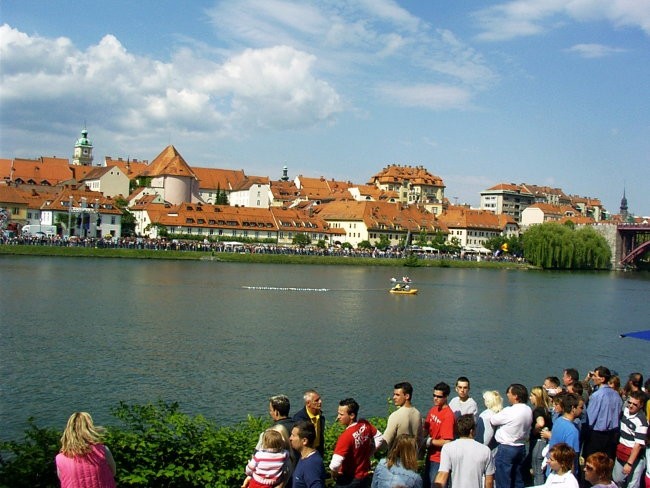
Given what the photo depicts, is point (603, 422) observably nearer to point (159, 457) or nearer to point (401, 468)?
point (401, 468)

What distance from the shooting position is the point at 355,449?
27.3ft

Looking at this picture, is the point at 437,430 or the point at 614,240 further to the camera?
the point at 614,240

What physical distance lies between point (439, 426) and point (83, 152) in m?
177

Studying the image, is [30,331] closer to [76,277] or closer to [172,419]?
[172,419]

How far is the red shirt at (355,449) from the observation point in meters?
8.29

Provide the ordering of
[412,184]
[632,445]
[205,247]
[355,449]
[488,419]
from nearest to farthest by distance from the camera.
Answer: [355,449] < [632,445] < [488,419] < [205,247] < [412,184]

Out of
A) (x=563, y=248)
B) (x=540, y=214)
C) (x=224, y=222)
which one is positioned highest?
(x=540, y=214)

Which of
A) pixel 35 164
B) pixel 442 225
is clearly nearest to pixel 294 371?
pixel 442 225

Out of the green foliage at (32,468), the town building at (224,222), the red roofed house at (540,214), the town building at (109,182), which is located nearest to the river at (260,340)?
the green foliage at (32,468)

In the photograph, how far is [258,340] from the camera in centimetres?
3203

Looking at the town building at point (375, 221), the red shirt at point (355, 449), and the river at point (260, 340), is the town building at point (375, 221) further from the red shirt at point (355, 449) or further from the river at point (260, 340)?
the red shirt at point (355, 449)

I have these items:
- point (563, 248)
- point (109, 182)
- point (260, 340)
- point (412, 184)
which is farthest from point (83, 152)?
point (260, 340)

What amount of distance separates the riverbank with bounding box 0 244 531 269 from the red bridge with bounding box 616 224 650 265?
26596mm

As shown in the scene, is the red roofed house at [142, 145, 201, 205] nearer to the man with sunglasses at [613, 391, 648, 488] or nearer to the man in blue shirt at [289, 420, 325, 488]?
the man with sunglasses at [613, 391, 648, 488]
